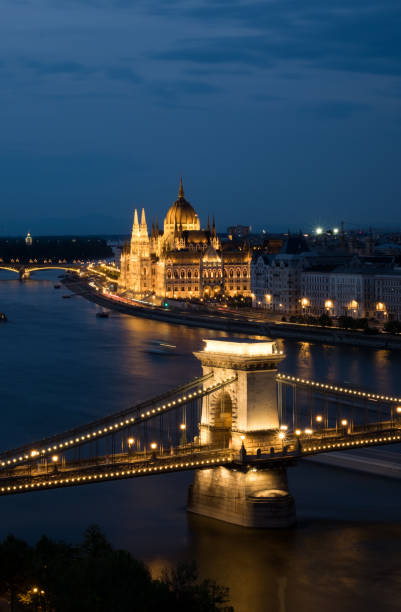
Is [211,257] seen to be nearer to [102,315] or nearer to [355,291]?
[102,315]

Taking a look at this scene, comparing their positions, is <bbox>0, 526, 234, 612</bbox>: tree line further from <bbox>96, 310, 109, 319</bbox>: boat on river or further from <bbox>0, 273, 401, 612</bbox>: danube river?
<bbox>96, 310, 109, 319</bbox>: boat on river

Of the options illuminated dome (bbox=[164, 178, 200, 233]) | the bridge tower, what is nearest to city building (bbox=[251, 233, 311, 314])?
illuminated dome (bbox=[164, 178, 200, 233])

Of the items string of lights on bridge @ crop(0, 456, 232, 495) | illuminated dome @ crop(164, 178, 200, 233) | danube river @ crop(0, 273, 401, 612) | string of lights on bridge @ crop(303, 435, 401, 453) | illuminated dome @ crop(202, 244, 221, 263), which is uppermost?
illuminated dome @ crop(164, 178, 200, 233)

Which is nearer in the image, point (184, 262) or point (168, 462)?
point (168, 462)

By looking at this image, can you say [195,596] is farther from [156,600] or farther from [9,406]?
[9,406]

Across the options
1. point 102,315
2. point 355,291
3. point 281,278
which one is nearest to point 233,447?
point 355,291

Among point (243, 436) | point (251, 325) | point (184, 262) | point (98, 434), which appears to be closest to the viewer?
point (98, 434)
